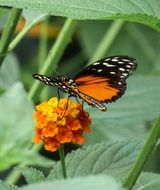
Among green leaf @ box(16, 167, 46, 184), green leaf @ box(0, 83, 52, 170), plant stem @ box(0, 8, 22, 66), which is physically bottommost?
green leaf @ box(16, 167, 46, 184)

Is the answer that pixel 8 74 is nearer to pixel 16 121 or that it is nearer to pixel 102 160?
pixel 102 160

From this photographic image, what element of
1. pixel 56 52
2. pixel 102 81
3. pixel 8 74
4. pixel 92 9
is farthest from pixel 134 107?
pixel 92 9

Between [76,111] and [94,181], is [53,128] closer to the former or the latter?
[76,111]

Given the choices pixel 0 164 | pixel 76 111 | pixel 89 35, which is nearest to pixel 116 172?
pixel 76 111

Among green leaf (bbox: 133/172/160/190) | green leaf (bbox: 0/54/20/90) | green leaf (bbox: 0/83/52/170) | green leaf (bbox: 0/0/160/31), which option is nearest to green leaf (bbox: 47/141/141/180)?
green leaf (bbox: 133/172/160/190)

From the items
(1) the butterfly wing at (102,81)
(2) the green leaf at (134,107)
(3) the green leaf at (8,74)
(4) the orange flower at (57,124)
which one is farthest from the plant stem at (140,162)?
(3) the green leaf at (8,74)

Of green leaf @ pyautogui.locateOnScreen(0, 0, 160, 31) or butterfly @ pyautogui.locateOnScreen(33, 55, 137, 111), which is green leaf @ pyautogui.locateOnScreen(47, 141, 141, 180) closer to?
butterfly @ pyautogui.locateOnScreen(33, 55, 137, 111)
